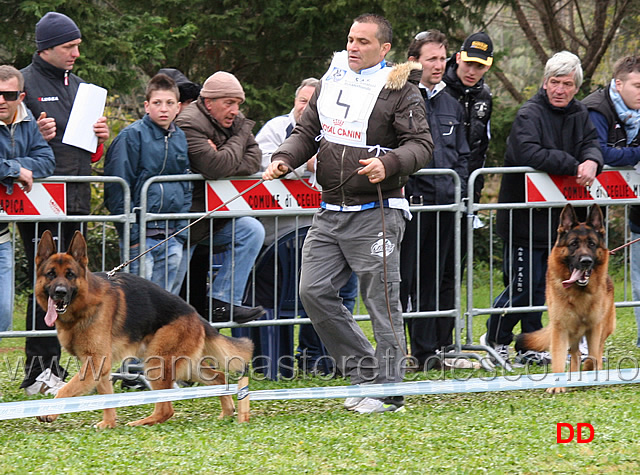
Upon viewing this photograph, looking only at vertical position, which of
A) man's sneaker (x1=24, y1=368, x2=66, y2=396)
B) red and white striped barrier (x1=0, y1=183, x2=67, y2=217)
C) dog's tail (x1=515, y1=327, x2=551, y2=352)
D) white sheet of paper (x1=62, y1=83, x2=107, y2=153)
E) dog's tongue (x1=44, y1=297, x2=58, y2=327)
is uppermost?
white sheet of paper (x1=62, y1=83, x2=107, y2=153)

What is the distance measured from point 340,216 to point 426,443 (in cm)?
153

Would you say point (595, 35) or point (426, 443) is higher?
point (595, 35)

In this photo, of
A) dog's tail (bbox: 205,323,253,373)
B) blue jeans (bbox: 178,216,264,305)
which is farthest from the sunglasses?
dog's tail (bbox: 205,323,253,373)

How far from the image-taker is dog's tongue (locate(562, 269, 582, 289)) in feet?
21.1

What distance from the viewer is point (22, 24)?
41.1ft

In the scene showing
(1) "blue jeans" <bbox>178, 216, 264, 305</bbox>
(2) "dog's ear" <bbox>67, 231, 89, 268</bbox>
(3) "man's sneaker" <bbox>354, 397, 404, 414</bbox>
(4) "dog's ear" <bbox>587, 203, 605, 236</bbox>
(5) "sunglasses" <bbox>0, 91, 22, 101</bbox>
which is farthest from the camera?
(1) "blue jeans" <bbox>178, 216, 264, 305</bbox>

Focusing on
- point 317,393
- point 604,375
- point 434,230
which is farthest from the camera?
point 434,230

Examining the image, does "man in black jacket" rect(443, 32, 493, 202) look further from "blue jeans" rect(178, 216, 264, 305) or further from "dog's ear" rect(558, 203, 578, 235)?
"blue jeans" rect(178, 216, 264, 305)

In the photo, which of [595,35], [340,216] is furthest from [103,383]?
[595,35]

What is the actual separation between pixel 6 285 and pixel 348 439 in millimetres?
2633

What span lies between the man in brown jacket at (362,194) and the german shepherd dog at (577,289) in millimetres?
1466

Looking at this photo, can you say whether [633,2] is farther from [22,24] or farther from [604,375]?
[604,375]

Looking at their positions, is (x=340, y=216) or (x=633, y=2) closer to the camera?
(x=340, y=216)

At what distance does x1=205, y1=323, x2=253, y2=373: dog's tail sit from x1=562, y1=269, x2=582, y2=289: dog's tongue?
2297mm
